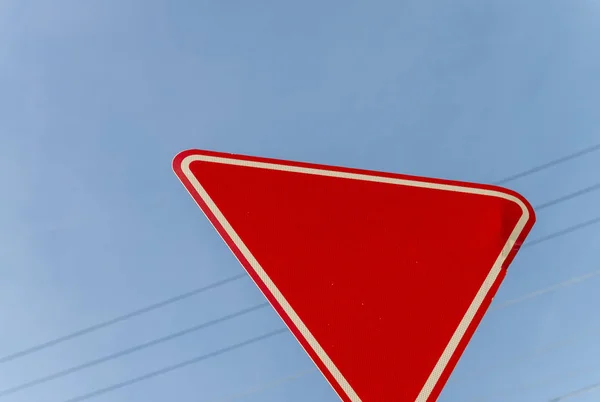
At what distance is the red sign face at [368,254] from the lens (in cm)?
152

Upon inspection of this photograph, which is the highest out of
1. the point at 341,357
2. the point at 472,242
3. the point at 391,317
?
the point at 472,242

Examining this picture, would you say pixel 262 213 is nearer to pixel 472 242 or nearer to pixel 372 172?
pixel 372 172

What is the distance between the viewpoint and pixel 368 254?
1.60m

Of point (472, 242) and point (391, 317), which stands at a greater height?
point (472, 242)

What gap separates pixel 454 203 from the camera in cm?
169

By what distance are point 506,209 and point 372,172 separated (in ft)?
1.62

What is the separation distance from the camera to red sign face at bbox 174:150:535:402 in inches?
59.7

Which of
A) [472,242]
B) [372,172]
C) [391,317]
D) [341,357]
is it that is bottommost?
[341,357]

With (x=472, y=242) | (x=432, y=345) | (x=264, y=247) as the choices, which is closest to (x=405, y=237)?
(x=472, y=242)

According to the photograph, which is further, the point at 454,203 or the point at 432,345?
the point at 454,203

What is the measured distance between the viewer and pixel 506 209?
167 centimetres

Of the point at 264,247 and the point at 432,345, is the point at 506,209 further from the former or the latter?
the point at 264,247

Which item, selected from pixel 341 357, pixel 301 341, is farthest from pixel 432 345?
pixel 301 341

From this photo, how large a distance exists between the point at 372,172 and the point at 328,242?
299 millimetres
